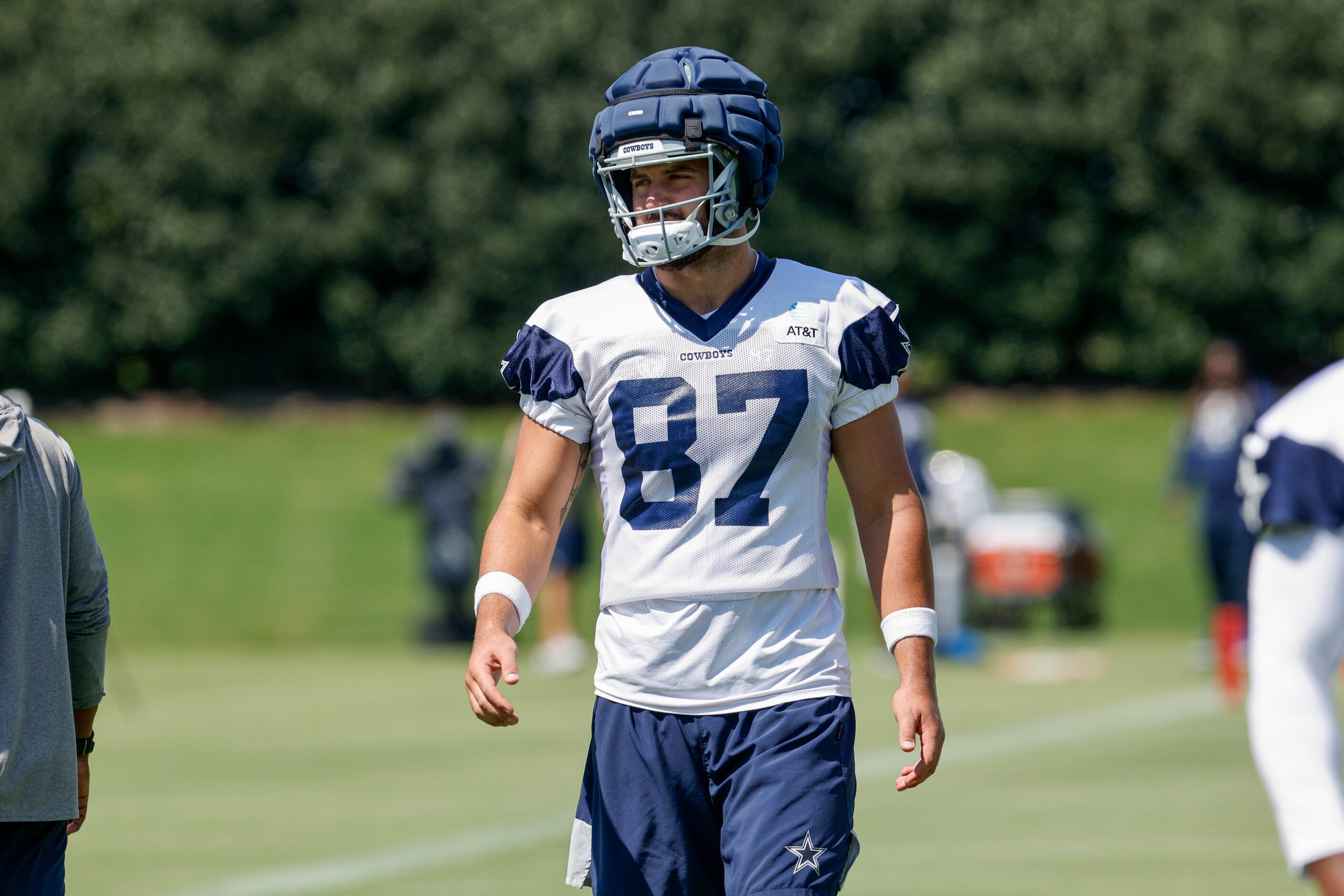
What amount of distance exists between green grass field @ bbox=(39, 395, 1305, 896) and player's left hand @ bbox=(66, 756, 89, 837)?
10.9ft

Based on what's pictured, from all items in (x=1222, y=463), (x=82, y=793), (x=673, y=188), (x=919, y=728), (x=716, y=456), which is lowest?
(x=1222, y=463)

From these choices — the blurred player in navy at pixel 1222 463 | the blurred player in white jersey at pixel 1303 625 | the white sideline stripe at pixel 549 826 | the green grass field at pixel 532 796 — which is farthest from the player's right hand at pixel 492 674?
the blurred player in navy at pixel 1222 463

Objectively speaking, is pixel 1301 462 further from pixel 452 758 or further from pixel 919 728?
pixel 452 758

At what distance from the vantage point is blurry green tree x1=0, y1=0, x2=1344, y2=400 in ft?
157

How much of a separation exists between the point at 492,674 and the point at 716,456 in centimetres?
63

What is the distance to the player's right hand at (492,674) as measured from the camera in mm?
3865

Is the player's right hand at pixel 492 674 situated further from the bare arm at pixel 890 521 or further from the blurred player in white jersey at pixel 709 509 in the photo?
the bare arm at pixel 890 521

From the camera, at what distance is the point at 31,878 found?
4.06 metres

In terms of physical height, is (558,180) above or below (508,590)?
above

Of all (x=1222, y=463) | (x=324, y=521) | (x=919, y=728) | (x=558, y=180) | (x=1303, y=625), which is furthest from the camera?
(x=558, y=180)

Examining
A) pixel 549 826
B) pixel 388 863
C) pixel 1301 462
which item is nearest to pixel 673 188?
pixel 1301 462

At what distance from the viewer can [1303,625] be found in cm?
304

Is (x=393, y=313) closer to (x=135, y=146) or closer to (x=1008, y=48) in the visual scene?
(x=135, y=146)

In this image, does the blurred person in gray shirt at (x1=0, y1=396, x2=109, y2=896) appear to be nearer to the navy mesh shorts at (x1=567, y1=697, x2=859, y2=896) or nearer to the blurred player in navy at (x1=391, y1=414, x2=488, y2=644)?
the navy mesh shorts at (x1=567, y1=697, x2=859, y2=896)
